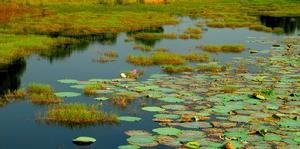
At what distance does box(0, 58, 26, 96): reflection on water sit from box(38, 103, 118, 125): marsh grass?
14.8 ft

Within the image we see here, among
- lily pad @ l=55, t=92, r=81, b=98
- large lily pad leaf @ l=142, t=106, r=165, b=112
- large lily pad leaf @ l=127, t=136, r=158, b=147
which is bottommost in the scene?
large lily pad leaf @ l=127, t=136, r=158, b=147

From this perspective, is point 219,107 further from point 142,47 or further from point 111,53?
point 142,47

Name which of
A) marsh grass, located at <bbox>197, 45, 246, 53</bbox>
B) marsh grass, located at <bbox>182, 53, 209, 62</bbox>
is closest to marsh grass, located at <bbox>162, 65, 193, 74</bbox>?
marsh grass, located at <bbox>182, 53, 209, 62</bbox>

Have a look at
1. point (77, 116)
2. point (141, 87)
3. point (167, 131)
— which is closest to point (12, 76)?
point (141, 87)

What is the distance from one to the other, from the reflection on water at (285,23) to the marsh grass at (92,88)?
31.3 meters

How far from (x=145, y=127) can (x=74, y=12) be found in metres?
37.8

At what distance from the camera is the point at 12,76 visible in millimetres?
22953

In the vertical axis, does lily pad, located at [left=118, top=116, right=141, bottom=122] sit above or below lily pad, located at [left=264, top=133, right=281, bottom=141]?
above

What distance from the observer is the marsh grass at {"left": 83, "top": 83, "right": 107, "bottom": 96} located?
19.6 meters

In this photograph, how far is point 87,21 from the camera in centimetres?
4466

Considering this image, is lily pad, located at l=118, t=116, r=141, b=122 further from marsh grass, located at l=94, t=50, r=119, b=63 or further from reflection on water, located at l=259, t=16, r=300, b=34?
reflection on water, located at l=259, t=16, r=300, b=34

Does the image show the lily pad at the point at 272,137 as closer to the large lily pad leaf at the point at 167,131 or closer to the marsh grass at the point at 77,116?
the large lily pad leaf at the point at 167,131

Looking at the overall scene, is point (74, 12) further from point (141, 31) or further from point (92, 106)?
point (92, 106)

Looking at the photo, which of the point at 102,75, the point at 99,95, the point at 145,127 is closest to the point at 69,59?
the point at 102,75
